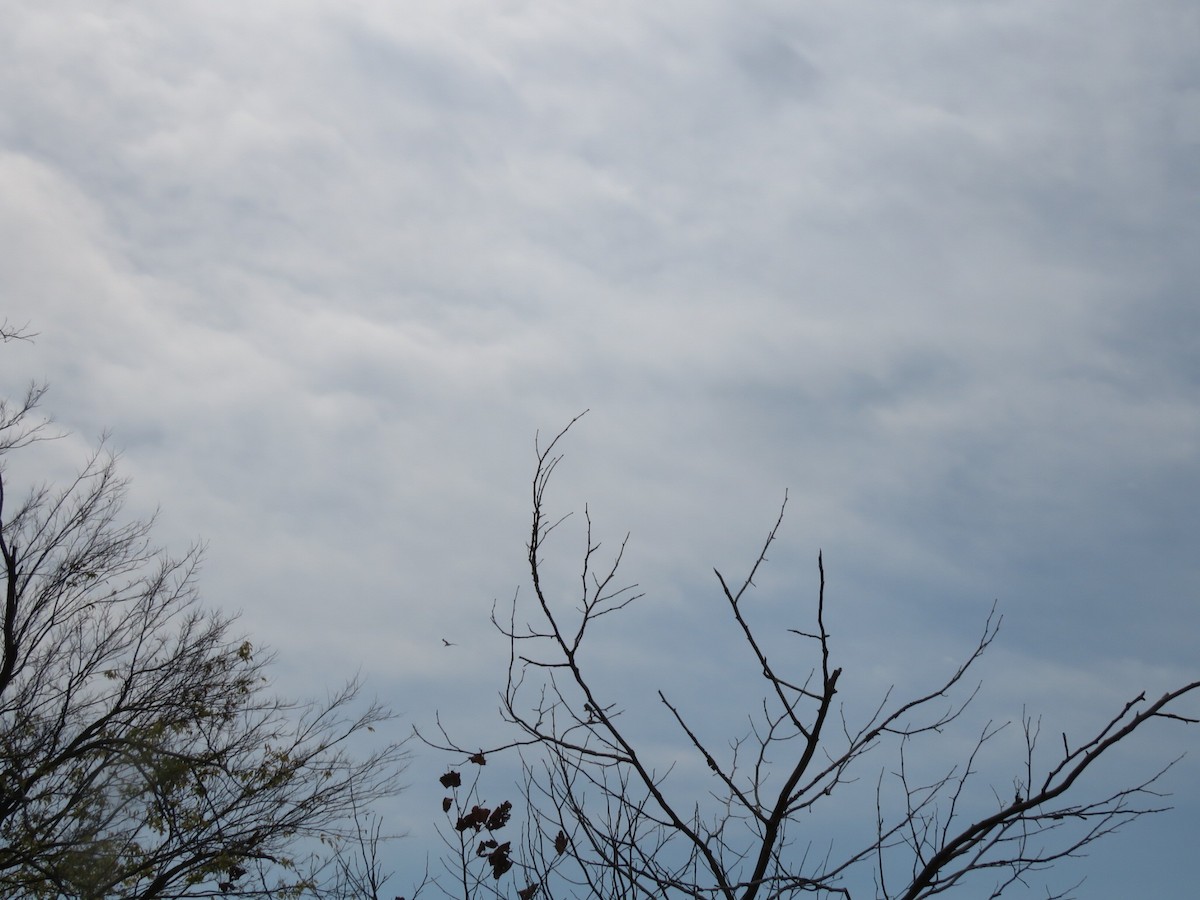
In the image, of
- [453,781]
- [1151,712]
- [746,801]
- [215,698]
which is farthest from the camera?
[215,698]

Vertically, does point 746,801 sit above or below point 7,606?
below

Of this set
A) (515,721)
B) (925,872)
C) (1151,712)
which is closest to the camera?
(1151,712)

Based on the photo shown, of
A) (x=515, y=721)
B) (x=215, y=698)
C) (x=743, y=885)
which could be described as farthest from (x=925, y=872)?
(x=215, y=698)

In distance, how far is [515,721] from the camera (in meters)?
4.45

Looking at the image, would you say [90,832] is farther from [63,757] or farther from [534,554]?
[63,757]

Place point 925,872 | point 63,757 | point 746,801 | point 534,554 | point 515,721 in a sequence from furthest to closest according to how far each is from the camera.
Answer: point 63,757
point 515,721
point 534,554
point 746,801
point 925,872

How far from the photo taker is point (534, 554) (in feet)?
13.7

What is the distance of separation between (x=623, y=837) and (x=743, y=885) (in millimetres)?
906

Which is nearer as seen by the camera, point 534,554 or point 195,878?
point 534,554

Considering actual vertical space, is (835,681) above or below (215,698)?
below

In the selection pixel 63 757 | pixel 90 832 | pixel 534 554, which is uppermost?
pixel 63 757

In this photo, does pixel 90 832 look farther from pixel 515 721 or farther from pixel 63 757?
pixel 63 757

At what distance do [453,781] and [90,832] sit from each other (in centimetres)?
253

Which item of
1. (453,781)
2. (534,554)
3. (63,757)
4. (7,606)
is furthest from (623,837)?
(7,606)
